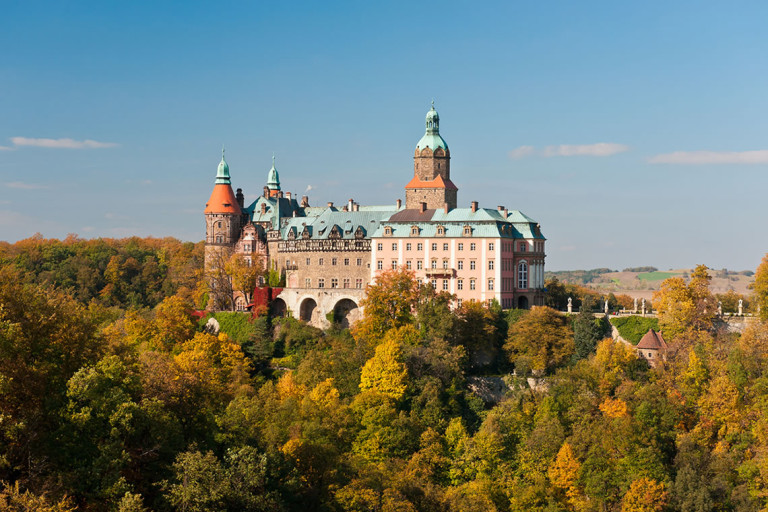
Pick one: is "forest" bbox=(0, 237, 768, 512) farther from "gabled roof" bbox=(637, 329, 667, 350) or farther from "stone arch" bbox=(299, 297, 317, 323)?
"stone arch" bbox=(299, 297, 317, 323)

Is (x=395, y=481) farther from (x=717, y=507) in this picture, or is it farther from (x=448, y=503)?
(x=717, y=507)

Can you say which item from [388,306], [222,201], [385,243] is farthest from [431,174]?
[222,201]

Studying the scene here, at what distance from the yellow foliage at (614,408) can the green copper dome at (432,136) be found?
1111 inches

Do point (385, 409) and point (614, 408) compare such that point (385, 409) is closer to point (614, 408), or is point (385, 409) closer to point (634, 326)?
point (614, 408)

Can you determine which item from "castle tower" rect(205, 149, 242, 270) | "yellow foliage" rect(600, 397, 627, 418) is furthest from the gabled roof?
"castle tower" rect(205, 149, 242, 270)

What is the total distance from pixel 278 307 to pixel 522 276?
20414 mm

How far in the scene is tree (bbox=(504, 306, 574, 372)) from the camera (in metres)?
69.7

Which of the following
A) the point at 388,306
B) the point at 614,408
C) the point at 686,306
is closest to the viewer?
the point at 614,408

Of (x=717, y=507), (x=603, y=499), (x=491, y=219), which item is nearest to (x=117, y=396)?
(x=603, y=499)

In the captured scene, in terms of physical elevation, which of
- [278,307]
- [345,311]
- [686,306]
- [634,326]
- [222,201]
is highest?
[222,201]

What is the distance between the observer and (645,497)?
184 ft

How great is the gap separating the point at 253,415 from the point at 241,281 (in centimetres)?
2755

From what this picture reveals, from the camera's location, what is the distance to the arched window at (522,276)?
78.2 m

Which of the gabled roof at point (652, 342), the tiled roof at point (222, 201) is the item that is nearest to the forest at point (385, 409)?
the gabled roof at point (652, 342)
